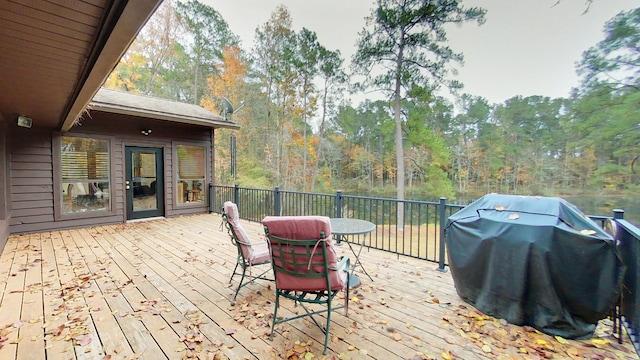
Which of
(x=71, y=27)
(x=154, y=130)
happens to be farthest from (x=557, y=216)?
(x=154, y=130)

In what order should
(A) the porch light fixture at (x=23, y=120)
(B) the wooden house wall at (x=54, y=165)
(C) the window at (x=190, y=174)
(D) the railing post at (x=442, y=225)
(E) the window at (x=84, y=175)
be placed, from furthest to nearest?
(C) the window at (x=190, y=174), (E) the window at (x=84, y=175), (B) the wooden house wall at (x=54, y=165), (A) the porch light fixture at (x=23, y=120), (D) the railing post at (x=442, y=225)

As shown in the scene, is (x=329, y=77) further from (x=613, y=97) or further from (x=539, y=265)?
(x=539, y=265)

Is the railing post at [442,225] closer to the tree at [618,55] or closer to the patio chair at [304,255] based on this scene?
the patio chair at [304,255]

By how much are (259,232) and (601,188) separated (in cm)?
1719

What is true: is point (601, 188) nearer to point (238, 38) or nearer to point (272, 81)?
point (272, 81)

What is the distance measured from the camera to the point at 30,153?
5.31 metres

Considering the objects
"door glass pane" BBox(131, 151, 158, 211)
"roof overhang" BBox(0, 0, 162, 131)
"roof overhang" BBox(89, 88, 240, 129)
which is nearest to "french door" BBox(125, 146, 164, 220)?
"door glass pane" BBox(131, 151, 158, 211)

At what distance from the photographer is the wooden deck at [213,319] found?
75.3 inches

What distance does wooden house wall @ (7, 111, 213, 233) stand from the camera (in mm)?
5219

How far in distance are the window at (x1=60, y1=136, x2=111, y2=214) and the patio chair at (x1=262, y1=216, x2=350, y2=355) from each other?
244 inches

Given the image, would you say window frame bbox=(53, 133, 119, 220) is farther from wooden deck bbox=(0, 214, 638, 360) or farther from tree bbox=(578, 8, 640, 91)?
tree bbox=(578, 8, 640, 91)

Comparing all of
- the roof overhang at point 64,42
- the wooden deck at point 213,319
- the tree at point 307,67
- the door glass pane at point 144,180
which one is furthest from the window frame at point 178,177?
the tree at point 307,67

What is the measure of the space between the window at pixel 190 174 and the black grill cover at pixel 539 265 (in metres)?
7.13

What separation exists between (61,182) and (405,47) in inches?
475
